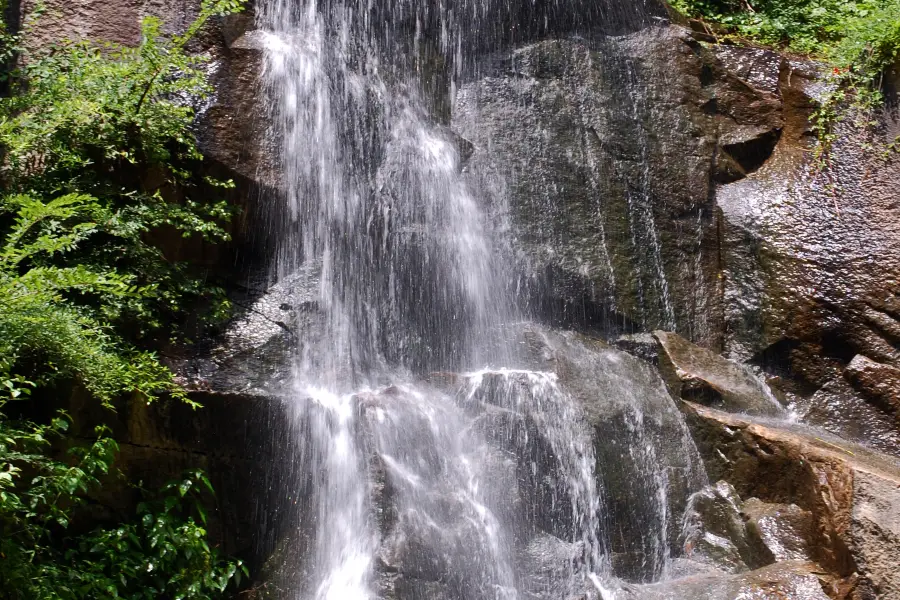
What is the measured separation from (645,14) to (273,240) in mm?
4178

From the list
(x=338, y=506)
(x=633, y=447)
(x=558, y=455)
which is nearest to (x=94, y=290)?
(x=338, y=506)

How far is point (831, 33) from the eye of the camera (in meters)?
8.23

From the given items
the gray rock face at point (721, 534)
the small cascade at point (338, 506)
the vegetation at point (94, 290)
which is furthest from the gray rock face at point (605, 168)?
the vegetation at point (94, 290)

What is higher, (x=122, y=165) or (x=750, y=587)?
(x=122, y=165)

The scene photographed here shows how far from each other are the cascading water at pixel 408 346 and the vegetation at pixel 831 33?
4.67 feet

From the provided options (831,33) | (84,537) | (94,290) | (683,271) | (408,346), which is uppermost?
(831,33)

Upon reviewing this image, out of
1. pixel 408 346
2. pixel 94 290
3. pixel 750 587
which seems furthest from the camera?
pixel 408 346

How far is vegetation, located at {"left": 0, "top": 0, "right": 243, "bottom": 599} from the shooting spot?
13.1 feet

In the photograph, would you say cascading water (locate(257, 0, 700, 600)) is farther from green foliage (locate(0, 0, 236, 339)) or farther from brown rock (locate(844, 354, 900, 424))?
brown rock (locate(844, 354, 900, 424))

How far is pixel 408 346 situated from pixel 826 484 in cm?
284

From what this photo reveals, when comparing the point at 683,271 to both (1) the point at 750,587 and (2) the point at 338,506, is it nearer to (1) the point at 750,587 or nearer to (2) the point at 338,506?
(1) the point at 750,587

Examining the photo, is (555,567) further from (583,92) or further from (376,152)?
(583,92)

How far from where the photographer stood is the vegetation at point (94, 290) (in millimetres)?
4000

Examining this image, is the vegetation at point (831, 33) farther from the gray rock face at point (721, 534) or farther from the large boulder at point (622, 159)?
the gray rock face at point (721, 534)
